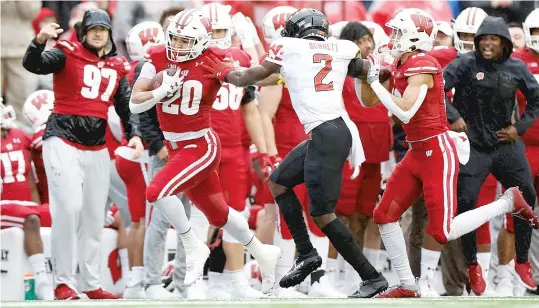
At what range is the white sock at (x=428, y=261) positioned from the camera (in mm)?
10213

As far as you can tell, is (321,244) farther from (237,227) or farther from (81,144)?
(81,144)

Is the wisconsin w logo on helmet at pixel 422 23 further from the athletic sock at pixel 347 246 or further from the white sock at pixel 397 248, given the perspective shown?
the athletic sock at pixel 347 246

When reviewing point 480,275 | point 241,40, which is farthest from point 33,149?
point 480,275

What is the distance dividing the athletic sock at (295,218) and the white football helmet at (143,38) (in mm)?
2134

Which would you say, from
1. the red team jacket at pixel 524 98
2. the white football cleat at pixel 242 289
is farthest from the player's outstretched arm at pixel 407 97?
the white football cleat at pixel 242 289

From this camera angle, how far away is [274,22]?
1126 centimetres

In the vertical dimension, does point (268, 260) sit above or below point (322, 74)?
below

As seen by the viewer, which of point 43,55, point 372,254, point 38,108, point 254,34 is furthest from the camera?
point 254,34

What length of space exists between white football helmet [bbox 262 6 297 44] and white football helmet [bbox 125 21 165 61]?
812mm

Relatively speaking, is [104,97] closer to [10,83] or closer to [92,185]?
[92,185]

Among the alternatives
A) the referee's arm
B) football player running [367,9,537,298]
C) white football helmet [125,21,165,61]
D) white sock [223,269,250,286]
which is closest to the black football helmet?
football player running [367,9,537,298]

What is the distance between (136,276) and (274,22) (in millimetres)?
2127

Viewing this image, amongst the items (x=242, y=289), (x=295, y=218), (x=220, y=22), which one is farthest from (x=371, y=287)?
(x=220, y=22)

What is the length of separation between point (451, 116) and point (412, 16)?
847mm
